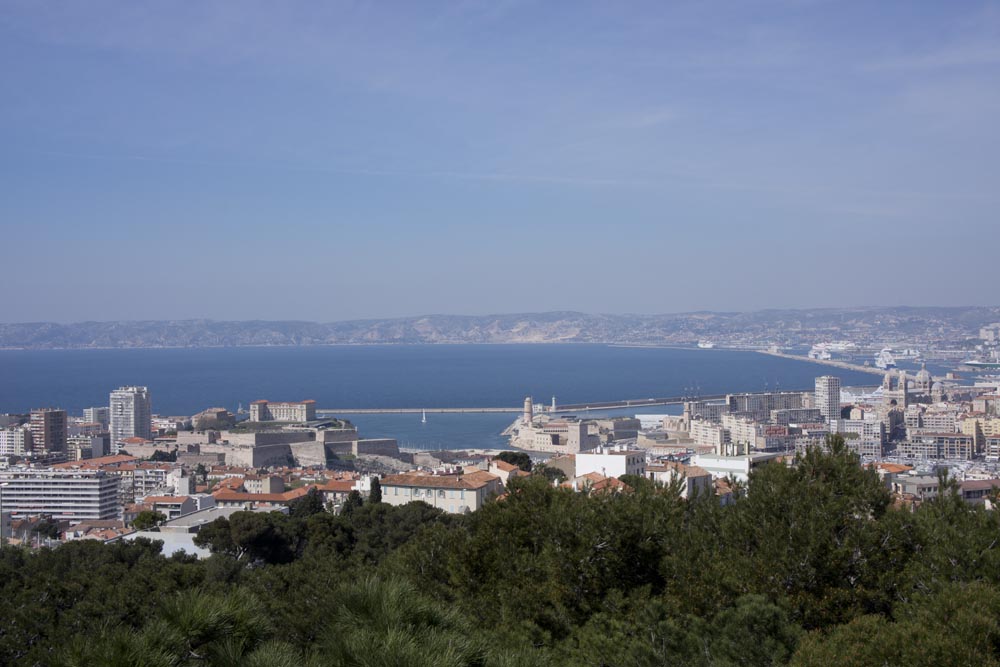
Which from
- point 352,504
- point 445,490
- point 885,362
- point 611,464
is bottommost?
point 885,362

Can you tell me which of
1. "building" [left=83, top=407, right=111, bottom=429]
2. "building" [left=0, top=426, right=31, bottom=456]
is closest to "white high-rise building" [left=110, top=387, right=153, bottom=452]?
"building" [left=83, top=407, right=111, bottom=429]

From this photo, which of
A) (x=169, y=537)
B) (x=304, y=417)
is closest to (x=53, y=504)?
(x=169, y=537)

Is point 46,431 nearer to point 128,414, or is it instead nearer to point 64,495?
point 128,414

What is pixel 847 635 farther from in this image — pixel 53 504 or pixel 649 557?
pixel 53 504

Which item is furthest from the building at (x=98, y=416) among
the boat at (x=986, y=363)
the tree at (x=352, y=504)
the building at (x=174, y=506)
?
the boat at (x=986, y=363)

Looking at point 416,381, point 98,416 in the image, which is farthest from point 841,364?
point 98,416

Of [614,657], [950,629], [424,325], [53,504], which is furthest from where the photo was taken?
[424,325]

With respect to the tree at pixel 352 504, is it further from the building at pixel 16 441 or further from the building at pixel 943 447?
the building at pixel 943 447
